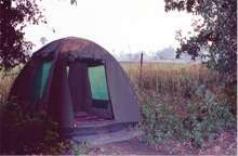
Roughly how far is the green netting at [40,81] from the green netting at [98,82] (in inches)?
56.8

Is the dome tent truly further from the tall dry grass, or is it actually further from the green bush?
the tall dry grass

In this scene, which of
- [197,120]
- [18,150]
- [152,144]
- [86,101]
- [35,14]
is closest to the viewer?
[18,150]

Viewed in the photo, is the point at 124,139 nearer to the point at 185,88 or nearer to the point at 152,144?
the point at 152,144

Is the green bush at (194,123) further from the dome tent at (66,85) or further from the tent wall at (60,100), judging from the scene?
the tent wall at (60,100)

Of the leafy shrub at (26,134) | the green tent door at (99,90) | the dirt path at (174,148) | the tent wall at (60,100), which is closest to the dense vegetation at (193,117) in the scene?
the dirt path at (174,148)

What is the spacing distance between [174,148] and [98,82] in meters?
3.07

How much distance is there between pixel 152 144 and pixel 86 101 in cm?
310

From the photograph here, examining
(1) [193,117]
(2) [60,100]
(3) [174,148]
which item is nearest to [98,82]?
(2) [60,100]

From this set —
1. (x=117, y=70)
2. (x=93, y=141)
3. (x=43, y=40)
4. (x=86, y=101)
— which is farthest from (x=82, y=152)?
(x=43, y=40)

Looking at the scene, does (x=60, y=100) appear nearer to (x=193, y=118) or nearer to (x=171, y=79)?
(x=193, y=118)

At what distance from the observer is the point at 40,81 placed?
31.8 feet

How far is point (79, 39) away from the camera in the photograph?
Answer: 9844 mm

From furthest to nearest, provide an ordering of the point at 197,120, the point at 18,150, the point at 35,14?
1. the point at 35,14
2. the point at 197,120
3. the point at 18,150

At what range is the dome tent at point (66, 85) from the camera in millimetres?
9141
